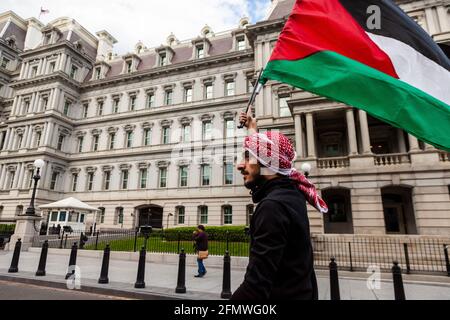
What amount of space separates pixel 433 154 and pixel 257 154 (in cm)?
1938

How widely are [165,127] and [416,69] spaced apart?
3150cm

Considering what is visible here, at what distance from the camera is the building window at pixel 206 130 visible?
30936 mm

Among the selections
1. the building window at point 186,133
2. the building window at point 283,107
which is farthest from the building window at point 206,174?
the building window at point 283,107

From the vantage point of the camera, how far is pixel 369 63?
3.57 metres

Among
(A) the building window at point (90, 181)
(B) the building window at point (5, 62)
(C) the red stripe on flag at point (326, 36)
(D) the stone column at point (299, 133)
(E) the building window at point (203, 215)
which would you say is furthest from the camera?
(B) the building window at point (5, 62)

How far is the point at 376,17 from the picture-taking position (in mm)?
3820

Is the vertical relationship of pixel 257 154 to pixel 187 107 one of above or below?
below

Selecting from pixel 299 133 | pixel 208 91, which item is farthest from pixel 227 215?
pixel 208 91

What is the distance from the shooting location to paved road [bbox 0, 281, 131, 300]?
258 inches

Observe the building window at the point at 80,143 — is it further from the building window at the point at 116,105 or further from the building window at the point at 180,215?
the building window at the point at 180,215

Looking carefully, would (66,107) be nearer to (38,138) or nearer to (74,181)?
(38,138)

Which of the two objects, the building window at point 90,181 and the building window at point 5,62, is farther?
the building window at point 5,62

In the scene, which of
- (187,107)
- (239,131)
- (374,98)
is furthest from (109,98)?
(374,98)

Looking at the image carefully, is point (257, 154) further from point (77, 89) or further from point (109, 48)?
point (109, 48)
